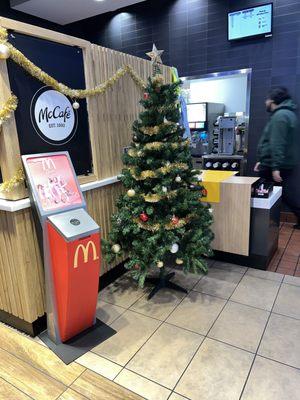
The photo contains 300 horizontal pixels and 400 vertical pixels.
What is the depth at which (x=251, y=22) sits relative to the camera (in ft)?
14.1

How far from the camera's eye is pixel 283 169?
3.92m

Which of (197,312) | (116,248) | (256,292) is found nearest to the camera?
(197,312)

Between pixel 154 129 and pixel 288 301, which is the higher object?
pixel 154 129

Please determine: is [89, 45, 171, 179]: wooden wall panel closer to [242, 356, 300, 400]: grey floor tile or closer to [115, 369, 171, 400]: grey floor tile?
[115, 369, 171, 400]: grey floor tile

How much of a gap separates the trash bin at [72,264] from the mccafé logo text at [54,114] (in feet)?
2.42

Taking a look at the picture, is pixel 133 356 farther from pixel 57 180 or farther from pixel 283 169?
pixel 283 169

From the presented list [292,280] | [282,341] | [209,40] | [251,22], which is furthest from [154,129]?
[209,40]

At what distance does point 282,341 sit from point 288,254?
161 cm

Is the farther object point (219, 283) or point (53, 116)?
point (219, 283)

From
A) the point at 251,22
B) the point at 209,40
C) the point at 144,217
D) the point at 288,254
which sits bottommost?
the point at 288,254

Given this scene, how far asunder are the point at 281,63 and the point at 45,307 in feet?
14.2

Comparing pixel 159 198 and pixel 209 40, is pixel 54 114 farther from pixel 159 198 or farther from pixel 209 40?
pixel 209 40

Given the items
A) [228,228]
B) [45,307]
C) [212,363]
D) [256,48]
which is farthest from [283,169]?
[45,307]

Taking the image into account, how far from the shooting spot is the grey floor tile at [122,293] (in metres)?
2.73
